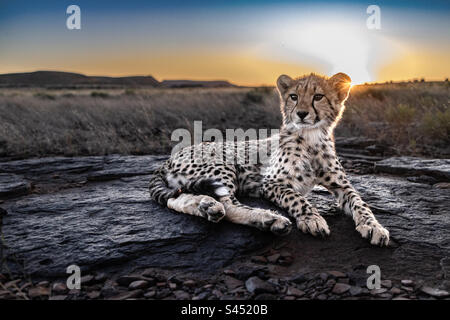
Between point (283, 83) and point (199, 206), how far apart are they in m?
1.76

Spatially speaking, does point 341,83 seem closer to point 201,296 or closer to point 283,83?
point 283,83

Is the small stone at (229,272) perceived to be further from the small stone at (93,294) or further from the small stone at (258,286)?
the small stone at (93,294)

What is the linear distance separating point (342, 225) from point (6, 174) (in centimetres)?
460

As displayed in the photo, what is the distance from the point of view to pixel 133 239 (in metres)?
3.19

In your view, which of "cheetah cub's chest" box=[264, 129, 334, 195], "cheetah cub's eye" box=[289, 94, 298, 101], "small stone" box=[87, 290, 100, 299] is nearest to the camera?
"small stone" box=[87, 290, 100, 299]

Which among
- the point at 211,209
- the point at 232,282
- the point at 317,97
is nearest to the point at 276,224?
the point at 211,209

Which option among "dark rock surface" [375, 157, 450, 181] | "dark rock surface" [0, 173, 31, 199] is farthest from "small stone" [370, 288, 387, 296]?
"dark rock surface" [0, 173, 31, 199]

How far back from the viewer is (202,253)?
3041 millimetres

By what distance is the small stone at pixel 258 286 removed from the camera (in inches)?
102

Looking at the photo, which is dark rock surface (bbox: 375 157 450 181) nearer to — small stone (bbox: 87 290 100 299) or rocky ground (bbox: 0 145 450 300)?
rocky ground (bbox: 0 145 450 300)

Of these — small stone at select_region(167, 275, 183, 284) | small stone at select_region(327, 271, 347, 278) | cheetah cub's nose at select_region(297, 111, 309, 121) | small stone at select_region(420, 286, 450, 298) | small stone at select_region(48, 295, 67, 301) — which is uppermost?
cheetah cub's nose at select_region(297, 111, 309, 121)

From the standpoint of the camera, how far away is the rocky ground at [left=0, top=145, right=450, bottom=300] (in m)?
2.63

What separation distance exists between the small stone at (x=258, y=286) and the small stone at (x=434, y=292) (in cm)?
96

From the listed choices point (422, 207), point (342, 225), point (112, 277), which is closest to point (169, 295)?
point (112, 277)
